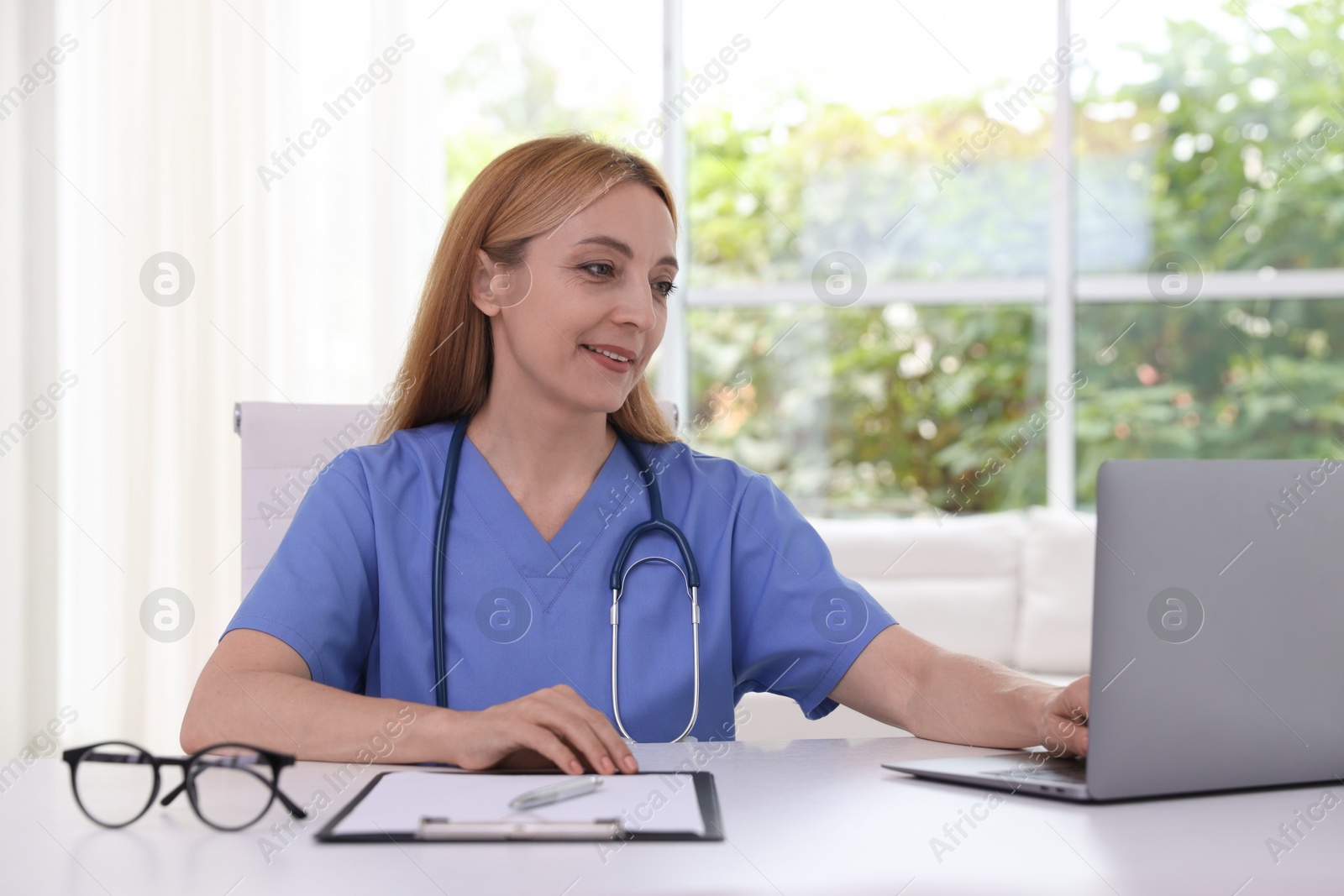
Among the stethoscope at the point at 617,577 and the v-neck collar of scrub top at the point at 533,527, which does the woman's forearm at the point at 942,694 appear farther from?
the v-neck collar of scrub top at the point at 533,527

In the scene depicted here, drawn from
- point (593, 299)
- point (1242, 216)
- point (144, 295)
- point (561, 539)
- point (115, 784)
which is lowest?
point (115, 784)

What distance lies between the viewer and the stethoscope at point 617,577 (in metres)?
1.18

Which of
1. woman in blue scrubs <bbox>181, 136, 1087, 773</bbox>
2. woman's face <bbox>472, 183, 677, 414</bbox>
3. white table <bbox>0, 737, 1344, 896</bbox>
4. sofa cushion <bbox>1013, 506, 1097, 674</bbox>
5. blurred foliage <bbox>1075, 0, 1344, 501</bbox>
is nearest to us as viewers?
white table <bbox>0, 737, 1344, 896</bbox>

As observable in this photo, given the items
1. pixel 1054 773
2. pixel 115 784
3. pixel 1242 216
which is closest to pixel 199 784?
pixel 115 784

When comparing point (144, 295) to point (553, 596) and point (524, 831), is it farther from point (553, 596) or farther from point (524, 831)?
point (524, 831)

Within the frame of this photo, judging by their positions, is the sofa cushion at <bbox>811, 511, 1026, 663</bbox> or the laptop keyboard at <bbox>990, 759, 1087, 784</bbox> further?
the sofa cushion at <bbox>811, 511, 1026, 663</bbox>


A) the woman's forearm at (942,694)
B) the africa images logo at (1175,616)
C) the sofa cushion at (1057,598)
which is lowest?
the sofa cushion at (1057,598)

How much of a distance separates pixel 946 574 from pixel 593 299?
1.91 metres

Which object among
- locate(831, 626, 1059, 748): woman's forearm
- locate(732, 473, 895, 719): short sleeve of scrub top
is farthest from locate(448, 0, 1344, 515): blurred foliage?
locate(831, 626, 1059, 748): woman's forearm

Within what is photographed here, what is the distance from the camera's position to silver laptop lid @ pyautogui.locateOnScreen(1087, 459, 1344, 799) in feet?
2.43

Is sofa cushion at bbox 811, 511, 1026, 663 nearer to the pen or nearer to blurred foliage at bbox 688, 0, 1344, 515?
blurred foliage at bbox 688, 0, 1344, 515

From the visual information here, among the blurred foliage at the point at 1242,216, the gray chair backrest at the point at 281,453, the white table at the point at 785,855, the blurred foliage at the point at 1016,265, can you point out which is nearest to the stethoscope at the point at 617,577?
the gray chair backrest at the point at 281,453

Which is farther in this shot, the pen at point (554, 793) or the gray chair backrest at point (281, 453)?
the gray chair backrest at point (281, 453)

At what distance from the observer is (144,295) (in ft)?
10.3
